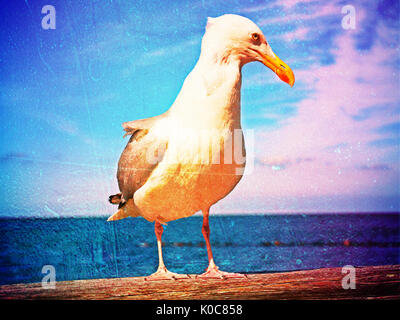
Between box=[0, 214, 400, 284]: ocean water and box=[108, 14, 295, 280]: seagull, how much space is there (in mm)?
632

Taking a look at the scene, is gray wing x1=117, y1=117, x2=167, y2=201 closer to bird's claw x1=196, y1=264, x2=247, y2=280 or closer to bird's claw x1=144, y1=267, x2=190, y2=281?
bird's claw x1=144, y1=267, x2=190, y2=281

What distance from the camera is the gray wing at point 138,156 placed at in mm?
3236

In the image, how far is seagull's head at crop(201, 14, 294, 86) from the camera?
3219 mm

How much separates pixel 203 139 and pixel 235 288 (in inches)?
37.5

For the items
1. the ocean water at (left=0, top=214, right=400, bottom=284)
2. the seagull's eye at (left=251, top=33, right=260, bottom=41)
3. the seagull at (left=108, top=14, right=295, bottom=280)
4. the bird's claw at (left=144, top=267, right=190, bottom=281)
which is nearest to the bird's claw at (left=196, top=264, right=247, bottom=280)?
the seagull at (left=108, top=14, right=295, bottom=280)

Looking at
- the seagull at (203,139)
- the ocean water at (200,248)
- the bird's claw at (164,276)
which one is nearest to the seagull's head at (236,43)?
the seagull at (203,139)

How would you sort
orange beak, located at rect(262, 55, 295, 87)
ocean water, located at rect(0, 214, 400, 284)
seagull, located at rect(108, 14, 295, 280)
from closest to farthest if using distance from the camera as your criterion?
seagull, located at rect(108, 14, 295, 280) → orange beak, located at rect(262, 55, 295, 87) → ocean water, located at rect(0, 214, 400, 284)

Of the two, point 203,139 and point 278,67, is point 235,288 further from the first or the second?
point 278,67

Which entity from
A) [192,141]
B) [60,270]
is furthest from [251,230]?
[60,270]

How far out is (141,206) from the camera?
3.31m

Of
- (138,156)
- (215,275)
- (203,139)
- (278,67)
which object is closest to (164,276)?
(215,275)

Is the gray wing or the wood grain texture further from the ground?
the gray wing

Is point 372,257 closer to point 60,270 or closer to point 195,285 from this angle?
point 195,285

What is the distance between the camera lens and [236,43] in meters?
3.22
